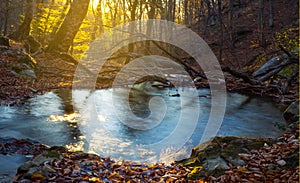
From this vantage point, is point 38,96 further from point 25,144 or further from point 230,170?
point 230,170

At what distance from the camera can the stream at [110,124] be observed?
6531mm

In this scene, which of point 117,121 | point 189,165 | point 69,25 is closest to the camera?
point 189,165

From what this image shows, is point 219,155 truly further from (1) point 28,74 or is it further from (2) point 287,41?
(2) point 287,41

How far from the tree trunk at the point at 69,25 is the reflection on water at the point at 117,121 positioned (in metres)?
6.22

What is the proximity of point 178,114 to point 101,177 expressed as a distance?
6145 mm

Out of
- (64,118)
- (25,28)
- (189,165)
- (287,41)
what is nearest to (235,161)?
(189,165)

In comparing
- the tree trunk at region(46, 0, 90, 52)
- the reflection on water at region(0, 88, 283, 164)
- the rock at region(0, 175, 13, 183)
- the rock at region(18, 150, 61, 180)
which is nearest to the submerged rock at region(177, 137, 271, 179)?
the reflection on water at region(0, 88, 283, 164)

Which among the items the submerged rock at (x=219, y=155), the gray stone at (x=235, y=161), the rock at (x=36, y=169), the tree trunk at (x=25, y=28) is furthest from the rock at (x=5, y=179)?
the tree trunk at (x=25, y=28)

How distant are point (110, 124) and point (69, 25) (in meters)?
11.4

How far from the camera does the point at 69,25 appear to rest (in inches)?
705

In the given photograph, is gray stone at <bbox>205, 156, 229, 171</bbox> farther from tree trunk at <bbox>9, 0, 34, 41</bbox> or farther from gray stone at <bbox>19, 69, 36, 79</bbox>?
tree trunk at <bbox>9, 0, 34, 41</bbox>

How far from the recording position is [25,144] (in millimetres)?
6051

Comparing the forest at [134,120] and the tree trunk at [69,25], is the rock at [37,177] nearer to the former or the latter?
the forest at [134,120]

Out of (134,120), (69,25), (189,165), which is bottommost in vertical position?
(134,120)
